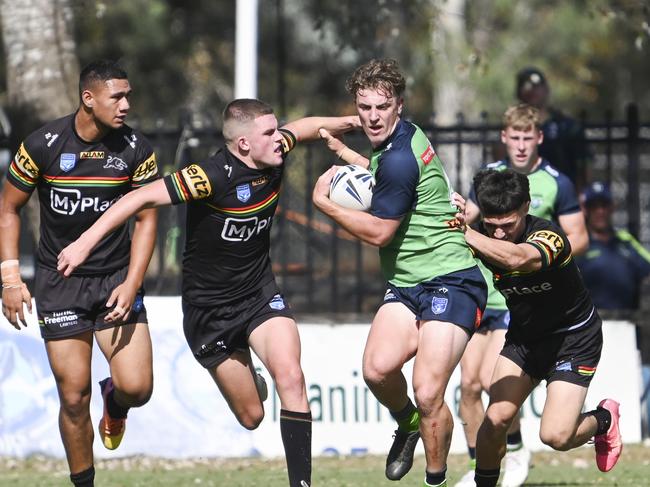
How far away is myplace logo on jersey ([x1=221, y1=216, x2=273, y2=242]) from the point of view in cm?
696

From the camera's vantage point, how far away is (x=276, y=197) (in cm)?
710

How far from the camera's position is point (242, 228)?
23.0ft

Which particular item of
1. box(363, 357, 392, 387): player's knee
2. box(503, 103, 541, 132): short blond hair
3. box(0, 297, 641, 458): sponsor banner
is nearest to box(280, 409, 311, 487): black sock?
box(363, 357, 392, 387): player's knee

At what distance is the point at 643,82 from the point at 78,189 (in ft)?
131

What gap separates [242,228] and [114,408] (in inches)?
60.1

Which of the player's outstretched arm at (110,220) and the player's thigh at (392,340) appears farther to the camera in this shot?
the player's thigh at (392,340)

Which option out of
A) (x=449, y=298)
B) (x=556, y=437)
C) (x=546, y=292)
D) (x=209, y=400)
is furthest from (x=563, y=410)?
(x=209, y=400)

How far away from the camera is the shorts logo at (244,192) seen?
6887 mm

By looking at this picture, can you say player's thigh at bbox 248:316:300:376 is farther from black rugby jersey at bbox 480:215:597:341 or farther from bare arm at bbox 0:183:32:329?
bare arm at bbox 0:183:32:329

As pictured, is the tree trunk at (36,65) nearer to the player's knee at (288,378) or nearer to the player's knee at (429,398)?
the player's knee at (288,378)

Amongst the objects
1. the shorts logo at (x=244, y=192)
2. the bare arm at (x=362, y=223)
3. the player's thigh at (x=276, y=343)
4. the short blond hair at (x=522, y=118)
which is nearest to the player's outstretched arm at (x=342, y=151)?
the bare arm at (x=362, y=223)

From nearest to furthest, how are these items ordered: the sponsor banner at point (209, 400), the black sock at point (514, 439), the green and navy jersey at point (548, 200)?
the green and navy jersey at point (548, 200), the black sock at point (514, 439), the sponsor banner at point (209, 400)

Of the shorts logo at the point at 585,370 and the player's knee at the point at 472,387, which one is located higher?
the shorts logo at the point at 585,370

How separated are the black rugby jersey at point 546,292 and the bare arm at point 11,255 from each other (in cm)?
266
